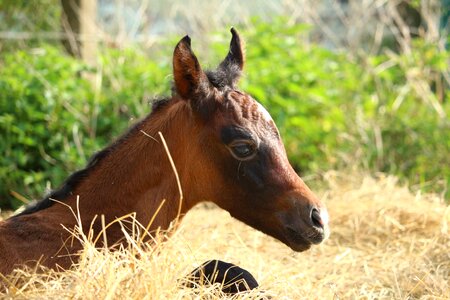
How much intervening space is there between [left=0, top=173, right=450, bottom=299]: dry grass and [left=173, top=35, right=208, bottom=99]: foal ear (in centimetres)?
74

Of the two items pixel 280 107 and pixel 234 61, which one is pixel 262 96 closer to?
pixel 280 107

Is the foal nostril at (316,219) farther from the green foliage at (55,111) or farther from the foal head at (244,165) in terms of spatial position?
the green foliage at (55,111)

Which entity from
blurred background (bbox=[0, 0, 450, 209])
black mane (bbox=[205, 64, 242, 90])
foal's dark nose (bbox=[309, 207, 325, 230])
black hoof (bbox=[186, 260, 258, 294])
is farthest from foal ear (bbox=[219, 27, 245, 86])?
blurred background (bbox=[0, 0, 450, 209])

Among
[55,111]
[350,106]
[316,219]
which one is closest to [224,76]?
[316,219]

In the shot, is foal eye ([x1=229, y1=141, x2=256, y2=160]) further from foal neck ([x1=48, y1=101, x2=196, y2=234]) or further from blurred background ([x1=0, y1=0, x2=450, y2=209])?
blurred background ([x1=0, y1=0, x2=450, y2=209])

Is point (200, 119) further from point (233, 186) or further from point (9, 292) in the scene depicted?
point (9, 292)

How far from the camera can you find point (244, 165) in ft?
12.8

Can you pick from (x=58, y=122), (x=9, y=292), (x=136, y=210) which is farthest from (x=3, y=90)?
(x=9, y=292)

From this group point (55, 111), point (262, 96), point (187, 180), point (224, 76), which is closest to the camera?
point (187, 180)

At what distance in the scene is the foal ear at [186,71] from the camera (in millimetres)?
3900

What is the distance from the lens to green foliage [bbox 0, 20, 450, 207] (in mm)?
7684

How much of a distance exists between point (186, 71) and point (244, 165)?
1.76ft

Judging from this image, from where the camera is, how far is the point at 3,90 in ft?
25.5

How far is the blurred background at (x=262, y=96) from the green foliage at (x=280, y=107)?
1 centimetres
